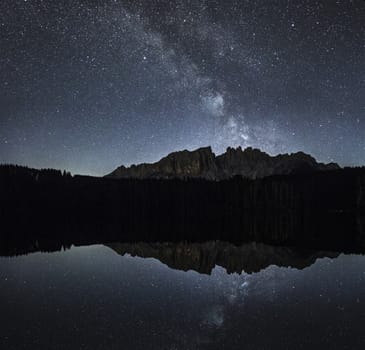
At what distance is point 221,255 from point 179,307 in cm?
1702

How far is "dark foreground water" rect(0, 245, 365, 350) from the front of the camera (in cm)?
1185

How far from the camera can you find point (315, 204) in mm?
137375

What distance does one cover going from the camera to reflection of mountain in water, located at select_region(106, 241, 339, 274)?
90.3ft

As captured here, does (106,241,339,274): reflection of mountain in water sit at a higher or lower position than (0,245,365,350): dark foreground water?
higher

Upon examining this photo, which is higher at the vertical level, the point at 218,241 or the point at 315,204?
the point at 315,204

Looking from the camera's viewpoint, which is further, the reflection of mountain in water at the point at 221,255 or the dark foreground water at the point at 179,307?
the reflection of mountain in water at the point at 221,255

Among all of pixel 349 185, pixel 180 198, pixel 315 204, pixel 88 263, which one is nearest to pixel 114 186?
pixel 180 198

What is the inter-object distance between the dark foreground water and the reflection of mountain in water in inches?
54.7

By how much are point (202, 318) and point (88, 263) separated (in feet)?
52.1

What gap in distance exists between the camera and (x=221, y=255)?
3272 cm

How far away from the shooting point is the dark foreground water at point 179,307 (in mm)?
11852

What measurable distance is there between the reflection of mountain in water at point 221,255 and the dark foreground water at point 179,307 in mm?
1389

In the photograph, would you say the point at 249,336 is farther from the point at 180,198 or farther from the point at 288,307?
the point at 180,198

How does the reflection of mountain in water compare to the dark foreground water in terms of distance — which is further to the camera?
the reflection of mountain in water
